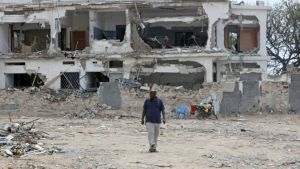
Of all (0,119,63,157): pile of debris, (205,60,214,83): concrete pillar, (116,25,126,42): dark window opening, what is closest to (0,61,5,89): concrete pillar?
(116,25,126,42): dark window opening

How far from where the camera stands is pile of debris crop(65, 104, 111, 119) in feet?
96.6

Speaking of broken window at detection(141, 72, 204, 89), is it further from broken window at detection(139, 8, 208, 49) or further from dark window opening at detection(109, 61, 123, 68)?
broken window at detection(139, 8, 208, 49)

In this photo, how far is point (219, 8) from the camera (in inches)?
1346

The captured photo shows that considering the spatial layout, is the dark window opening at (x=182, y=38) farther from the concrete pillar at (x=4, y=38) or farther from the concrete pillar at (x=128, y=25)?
the concrete pillar at (x=4, y=38)

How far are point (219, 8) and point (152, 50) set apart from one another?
4.81 meters

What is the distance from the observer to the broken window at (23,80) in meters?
36.9

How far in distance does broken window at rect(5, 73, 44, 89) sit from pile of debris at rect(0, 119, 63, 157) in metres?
19.4

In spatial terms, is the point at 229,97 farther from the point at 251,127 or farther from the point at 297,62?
the point at 297,62

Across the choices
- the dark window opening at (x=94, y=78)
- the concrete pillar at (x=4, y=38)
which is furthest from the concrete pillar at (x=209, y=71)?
the concrete pillar at (x=4, y=38)

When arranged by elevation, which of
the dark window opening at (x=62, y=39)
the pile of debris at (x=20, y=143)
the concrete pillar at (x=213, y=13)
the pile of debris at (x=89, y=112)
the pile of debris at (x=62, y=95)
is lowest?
the pile of debris at (x=89, y=112)

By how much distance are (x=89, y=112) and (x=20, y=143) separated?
15165 mm

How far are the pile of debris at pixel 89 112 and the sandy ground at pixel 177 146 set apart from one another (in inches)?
136

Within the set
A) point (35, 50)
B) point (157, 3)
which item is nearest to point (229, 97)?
point (157, 3)

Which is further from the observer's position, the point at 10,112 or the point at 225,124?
the point at 10,112
